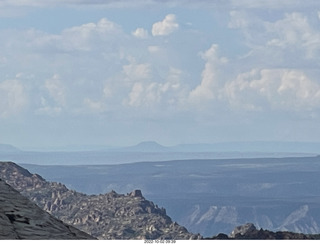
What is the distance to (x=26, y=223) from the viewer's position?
52.7 m

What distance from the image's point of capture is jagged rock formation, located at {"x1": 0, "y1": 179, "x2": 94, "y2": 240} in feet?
163

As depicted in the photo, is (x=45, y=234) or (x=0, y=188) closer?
(x=45, y=234)

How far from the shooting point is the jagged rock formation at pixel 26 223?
4978 cm

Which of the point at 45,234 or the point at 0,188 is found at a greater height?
the point at 0,188
